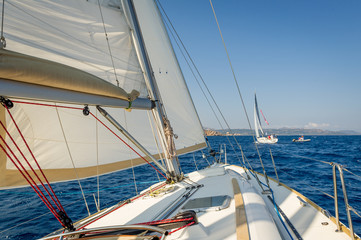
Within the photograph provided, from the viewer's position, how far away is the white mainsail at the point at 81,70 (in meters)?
2.53

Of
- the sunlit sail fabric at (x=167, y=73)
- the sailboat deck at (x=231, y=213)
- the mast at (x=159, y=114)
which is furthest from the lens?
the sunlit sail fabric at (x=167, y=73)

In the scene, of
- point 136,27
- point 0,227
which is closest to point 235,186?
point 136,27

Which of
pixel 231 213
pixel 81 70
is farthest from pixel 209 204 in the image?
pixel 81 70

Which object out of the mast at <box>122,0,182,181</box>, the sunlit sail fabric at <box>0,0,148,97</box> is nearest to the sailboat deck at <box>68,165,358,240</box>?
the mast at <box>122,0,182,181</box>

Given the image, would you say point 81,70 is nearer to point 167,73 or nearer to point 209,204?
point 209,204

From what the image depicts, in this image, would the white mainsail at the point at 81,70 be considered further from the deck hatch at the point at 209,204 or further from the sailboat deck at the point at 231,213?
the deck hatch at the point at 209,204

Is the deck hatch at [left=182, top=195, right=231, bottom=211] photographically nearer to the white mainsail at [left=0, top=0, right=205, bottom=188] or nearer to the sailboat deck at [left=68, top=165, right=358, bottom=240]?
the sailboat deck at [left=68, top=165, right=358, bottom=240]

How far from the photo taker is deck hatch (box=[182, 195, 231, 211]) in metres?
2.60

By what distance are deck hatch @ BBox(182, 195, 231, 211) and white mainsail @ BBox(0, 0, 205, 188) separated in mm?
1785

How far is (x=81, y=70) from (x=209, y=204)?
2.33 metres

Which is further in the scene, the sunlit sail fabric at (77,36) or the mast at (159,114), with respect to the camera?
the mast at (159,114)

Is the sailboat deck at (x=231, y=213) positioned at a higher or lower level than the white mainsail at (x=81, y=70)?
lower

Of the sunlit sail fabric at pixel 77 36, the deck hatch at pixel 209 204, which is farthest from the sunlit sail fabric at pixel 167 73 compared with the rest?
the deck hatch at pixel 209 204

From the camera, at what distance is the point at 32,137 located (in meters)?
2.94
